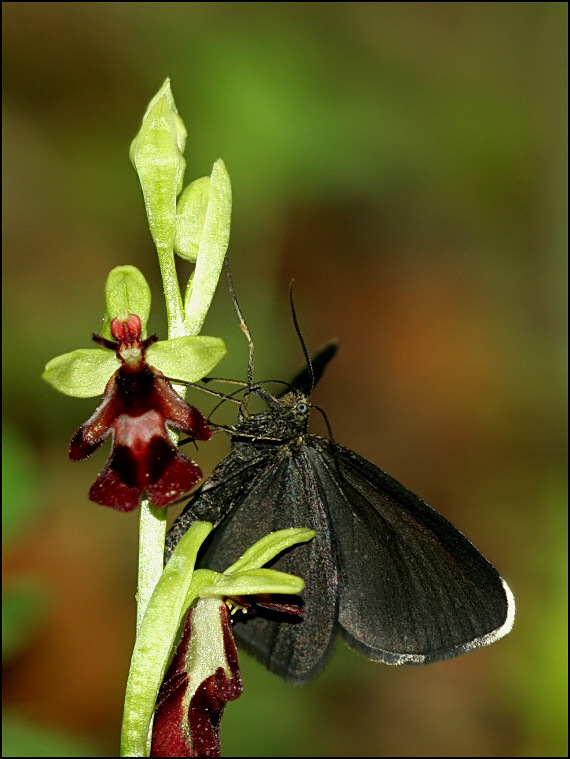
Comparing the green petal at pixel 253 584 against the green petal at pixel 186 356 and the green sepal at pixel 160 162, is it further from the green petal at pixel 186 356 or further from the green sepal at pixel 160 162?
the green sepal at pixel 160 162

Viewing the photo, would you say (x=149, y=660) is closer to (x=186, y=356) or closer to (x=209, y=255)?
(x=186, y=356)

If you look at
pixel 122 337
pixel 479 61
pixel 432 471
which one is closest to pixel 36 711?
pixel 432 471

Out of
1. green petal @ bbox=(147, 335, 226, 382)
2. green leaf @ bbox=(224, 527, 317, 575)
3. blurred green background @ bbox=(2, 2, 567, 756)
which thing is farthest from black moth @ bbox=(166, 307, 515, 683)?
blurred green background @ bbox=(2, 2, 567, 756)

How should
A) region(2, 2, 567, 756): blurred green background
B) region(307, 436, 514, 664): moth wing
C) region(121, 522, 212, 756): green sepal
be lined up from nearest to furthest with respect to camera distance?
1. region(121, 522, 212, 756): green sepal
2. region(307, 436, 514, 664): moth wing
3. region(2, 2, 567, 756): blurred green background

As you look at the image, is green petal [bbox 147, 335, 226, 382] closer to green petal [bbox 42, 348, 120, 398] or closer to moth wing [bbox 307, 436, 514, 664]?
green petal [bbox 42, 348, 120, 398]

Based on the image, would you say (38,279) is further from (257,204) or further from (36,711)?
(36,711)

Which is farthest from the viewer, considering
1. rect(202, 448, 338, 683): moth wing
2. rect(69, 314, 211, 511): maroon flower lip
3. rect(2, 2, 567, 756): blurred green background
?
rect(2, 2, 567, 756): blurred green background
